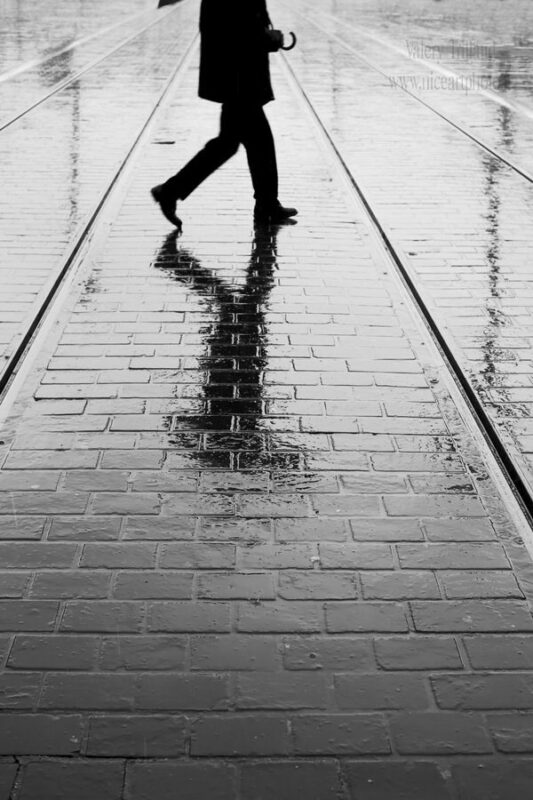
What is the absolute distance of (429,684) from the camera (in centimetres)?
267

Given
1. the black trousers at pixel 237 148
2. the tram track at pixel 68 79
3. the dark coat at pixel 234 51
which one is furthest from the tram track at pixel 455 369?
the tram track at pixel 68 79

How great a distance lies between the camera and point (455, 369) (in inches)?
190

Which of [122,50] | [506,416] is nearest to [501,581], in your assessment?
[506,416]

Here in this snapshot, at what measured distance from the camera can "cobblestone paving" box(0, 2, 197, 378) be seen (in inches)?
243

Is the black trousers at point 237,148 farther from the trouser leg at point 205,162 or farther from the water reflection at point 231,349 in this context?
the water reflection at point 231,349

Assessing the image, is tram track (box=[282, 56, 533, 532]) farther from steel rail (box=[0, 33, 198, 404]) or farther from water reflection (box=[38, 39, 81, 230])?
water reflection (box=[38, 39, 81, 230])

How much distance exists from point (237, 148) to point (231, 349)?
2.56 m

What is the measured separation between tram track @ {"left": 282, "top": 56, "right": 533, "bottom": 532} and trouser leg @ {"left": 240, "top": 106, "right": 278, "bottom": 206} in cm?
76

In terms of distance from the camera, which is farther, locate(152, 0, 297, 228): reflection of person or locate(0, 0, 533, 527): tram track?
locate(152, 0, 297, 228): reflection of person

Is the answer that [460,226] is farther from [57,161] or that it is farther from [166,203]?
[57,161]

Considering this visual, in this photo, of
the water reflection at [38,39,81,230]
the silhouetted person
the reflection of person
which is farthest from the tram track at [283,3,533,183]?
the water reflection at [38,39,81,230]

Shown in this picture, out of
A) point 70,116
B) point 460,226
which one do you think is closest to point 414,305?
point 460,226

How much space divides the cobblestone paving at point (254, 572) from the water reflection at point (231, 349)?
0.06 ft

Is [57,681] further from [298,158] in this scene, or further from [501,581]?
[298,158]
